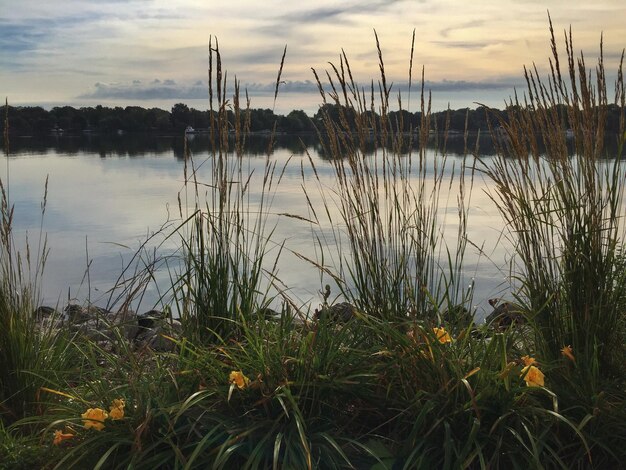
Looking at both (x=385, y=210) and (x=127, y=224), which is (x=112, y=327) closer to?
(x=385, y=210)

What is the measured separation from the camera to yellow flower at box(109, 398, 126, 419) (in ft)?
7.87

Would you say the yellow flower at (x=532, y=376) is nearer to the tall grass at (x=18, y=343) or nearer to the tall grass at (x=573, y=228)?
the tall grass at (x=573, y=228)

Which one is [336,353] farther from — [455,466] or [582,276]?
[582,276]

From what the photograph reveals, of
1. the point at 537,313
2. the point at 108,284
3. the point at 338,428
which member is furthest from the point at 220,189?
the point at 108,284

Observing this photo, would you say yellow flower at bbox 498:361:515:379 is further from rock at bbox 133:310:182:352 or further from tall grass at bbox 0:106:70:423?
tall grass at bbox 0:106:70:423

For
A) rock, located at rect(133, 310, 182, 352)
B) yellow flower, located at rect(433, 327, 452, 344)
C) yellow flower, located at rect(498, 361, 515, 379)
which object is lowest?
rock, located at rect(133, 310, 182, 352)

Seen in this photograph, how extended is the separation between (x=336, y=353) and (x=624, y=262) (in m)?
1.40

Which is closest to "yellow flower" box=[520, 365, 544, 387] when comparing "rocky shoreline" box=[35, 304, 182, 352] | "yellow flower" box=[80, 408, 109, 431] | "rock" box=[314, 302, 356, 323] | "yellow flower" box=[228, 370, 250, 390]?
"rock" box=[314, 302, 356, 323]

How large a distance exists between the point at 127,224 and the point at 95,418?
8250 mm

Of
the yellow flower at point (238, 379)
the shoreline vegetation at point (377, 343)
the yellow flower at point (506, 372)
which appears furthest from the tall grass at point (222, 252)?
the yellow flower at point (506, 372)

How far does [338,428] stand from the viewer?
2562 millimetres

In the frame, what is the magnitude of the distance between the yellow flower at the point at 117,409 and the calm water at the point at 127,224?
42.2 inches

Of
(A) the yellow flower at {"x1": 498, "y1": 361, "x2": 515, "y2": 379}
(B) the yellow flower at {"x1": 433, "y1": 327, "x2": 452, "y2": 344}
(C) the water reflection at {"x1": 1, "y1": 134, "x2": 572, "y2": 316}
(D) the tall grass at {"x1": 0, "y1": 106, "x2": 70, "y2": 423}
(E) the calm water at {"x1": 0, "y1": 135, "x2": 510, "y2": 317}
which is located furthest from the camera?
(E) the calm water at {"x1": 0, "y1": 135, "x2": 510, "y2": 317}

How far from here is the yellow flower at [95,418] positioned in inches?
94.3
